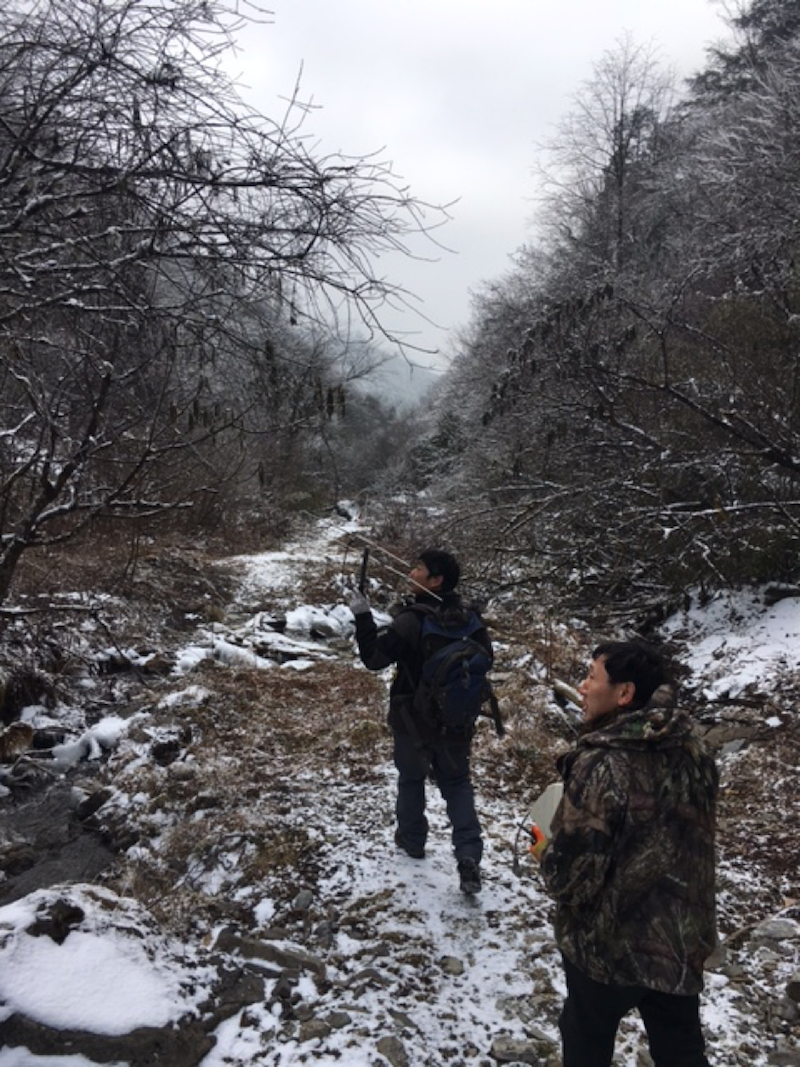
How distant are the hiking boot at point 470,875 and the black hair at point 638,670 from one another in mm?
2002

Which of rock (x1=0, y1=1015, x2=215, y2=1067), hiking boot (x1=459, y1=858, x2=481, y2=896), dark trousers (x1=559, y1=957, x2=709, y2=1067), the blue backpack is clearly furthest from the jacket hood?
hiking boot (x1=459, y1=858, x2=481, y2=896)

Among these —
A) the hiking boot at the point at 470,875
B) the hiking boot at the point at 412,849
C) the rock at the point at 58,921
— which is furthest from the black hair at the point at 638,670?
the hiking boot at the point at 412,849

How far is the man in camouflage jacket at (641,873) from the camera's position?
198 cm

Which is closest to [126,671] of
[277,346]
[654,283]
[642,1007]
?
[277,346]

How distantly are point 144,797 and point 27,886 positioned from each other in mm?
968

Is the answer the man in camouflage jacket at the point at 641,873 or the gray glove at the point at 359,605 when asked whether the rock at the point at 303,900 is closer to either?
the gray glove at the point at 359,605

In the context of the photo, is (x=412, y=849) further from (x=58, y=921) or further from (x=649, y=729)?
(x=649, y=729)

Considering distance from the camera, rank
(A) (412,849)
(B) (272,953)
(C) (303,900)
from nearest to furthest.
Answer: (B) (272,953) < (C) (303,900) < (A) (412,849)

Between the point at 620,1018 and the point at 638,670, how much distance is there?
1.03 m

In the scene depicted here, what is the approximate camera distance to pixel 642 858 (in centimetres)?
199

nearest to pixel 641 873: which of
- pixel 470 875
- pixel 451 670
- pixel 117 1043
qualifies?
pixel 451 670

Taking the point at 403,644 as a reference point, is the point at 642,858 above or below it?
below

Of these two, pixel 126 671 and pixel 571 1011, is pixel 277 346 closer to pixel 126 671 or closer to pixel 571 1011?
pixel 571 1011

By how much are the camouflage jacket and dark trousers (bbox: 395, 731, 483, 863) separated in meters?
1.58
